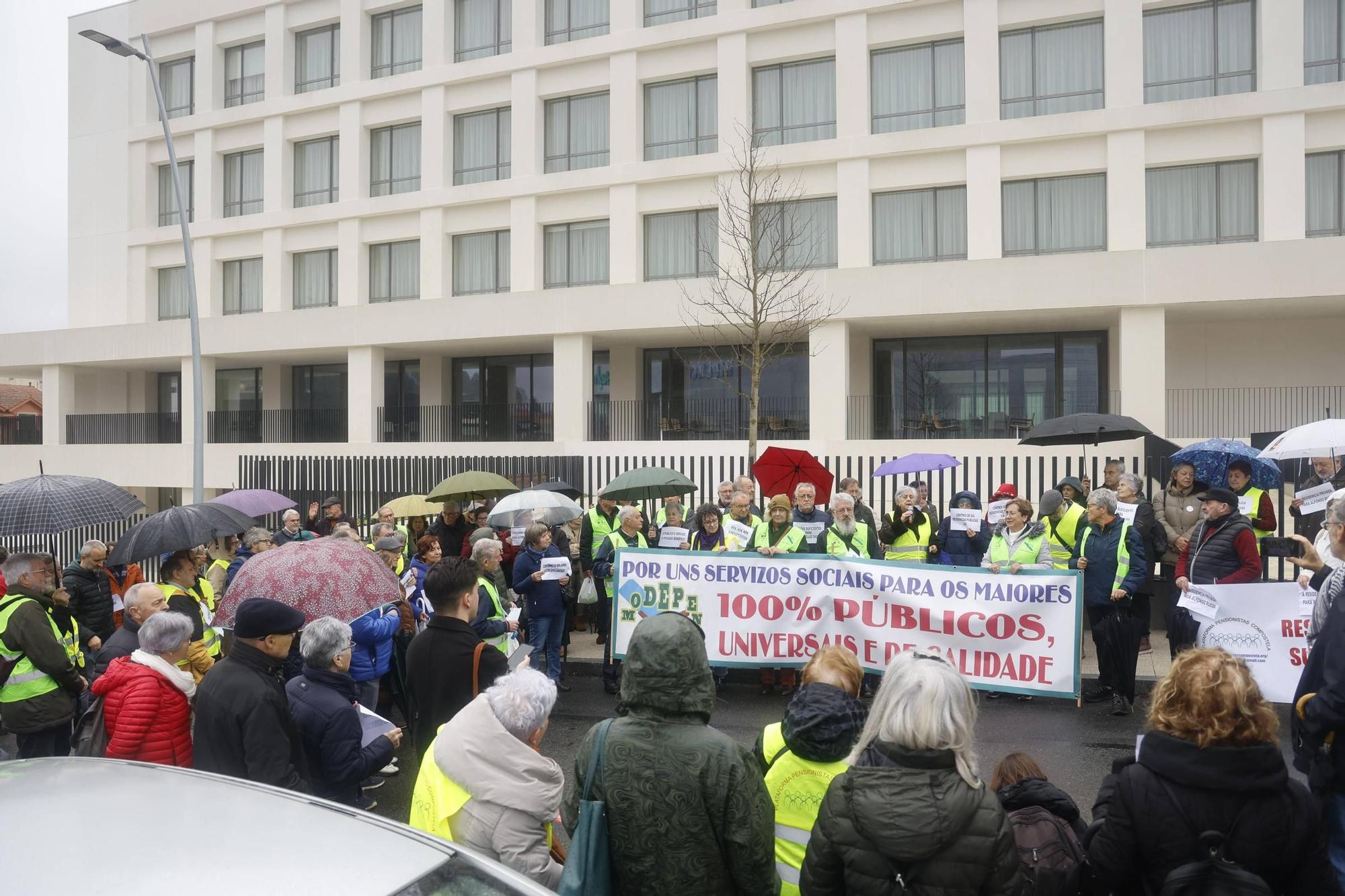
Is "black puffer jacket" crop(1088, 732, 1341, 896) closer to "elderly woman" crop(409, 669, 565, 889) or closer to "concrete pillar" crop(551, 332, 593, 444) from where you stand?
"elderly woman" crop(409, 669, 565, 889)

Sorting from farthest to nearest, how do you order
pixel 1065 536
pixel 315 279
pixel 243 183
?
pixel 243 183 < pixel 315 279 < pixel 1065 536

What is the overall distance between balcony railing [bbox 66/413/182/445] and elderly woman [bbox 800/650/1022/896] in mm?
34835

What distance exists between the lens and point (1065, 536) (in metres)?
8.91

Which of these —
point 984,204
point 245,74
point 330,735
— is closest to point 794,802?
point 330,735

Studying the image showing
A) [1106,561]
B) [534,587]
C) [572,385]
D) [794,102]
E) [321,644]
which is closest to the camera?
[321,644]

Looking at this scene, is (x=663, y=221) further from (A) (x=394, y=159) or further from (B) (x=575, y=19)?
(A) (x=394, y=159)

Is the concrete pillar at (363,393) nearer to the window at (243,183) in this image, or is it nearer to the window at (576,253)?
the window at (576,253)

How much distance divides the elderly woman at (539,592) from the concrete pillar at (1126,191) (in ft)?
56.7

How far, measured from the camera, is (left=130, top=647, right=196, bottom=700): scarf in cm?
466

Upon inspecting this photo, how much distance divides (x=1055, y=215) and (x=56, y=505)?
21.1 m

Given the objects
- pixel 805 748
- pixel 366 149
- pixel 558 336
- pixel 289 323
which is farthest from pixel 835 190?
pixel 805 748

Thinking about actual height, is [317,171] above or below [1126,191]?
above

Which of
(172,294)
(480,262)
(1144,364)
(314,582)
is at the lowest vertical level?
(314,582)

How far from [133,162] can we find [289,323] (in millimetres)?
9246
